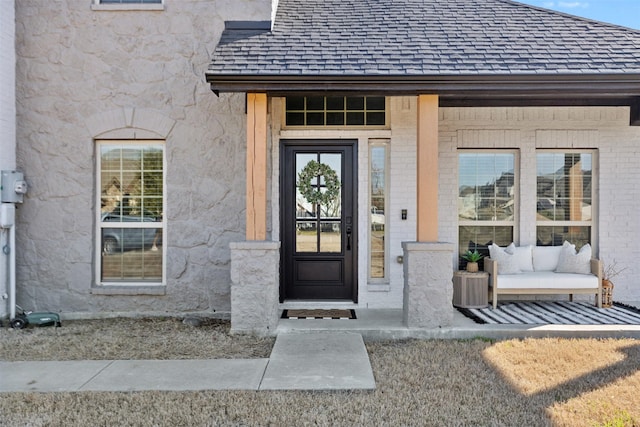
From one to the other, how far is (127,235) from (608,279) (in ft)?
23.2

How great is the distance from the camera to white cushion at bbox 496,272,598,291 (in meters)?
6.30

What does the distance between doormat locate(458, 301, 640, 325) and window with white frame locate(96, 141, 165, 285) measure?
14.6 ft

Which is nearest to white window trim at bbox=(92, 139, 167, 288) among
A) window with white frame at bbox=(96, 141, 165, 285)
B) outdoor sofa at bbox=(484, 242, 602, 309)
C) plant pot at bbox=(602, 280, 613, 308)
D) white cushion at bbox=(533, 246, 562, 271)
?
window with white frame at bbox=(96, 141, 165, 285)

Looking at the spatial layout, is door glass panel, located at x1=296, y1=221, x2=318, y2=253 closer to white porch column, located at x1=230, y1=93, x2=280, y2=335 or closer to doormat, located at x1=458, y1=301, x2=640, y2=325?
white porch column, located at x1=230, y1=93, x2=280, y2=335

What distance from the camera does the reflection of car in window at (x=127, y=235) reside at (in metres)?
6.52

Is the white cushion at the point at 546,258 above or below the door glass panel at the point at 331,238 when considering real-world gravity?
below

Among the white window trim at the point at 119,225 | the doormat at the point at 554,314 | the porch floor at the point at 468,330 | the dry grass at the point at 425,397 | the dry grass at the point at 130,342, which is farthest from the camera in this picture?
the white window trim at the point at 119,225

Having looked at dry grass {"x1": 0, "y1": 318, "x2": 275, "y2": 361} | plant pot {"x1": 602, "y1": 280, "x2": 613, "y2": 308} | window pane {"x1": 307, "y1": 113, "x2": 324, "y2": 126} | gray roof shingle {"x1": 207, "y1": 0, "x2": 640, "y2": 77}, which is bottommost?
dry grass {"x1": 0, "y1": 318, "x2": 275, "y2": 361}

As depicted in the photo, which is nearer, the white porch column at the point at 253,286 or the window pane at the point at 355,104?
the white porch column at the point at 253,286

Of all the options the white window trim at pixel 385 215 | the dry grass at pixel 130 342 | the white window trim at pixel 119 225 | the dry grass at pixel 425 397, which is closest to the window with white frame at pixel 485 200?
the white window trim at pixel 385 215

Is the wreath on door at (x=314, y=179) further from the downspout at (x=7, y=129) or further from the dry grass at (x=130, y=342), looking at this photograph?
the downspout at (x=7, y=129)

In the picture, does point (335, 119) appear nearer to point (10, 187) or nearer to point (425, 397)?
point (425, 397)

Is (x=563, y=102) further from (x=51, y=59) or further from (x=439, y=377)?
(x=51, y=59)

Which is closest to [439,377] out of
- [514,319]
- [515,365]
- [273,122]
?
[515,365]
